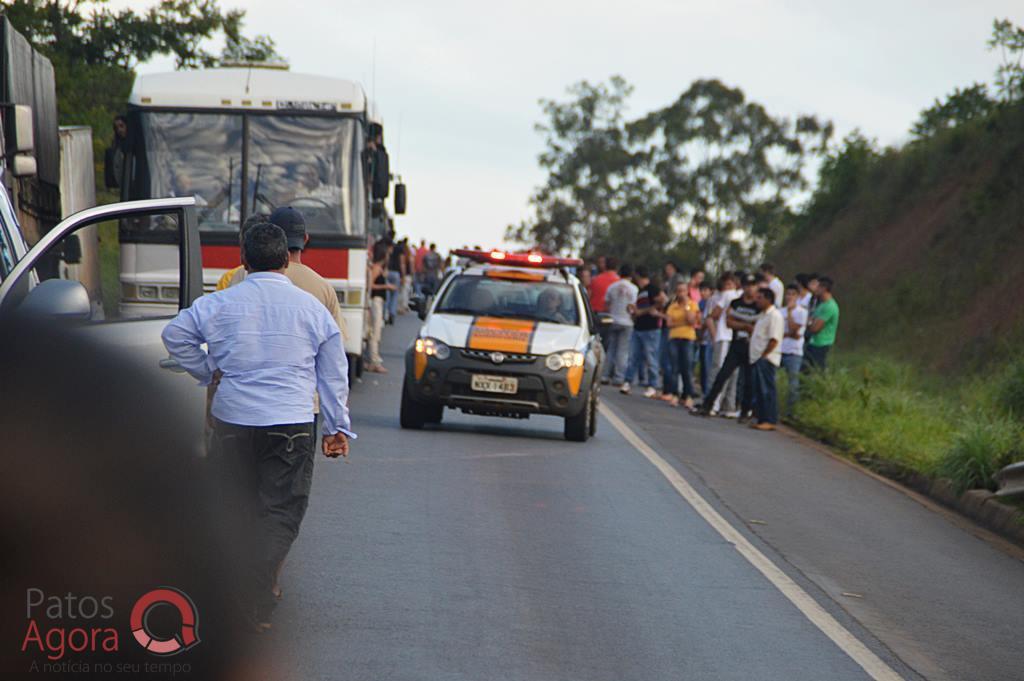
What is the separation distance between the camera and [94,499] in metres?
3.44

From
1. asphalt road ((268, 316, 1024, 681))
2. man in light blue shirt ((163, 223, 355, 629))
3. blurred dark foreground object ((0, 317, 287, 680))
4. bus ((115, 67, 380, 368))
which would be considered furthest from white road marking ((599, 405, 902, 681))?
bus ((115, 67, 380, 368))

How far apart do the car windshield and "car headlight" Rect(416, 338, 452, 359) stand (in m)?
0.72

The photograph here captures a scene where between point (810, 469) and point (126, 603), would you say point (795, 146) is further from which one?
point (126, 603)

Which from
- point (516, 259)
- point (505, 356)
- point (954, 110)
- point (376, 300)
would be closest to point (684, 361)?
point (376, 300)

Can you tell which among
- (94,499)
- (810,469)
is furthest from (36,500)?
(810,469)

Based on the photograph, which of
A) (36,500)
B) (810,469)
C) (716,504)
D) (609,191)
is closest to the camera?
(36,500)

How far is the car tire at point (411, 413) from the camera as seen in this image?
1575cm

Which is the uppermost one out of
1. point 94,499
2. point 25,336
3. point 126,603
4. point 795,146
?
point 795,146

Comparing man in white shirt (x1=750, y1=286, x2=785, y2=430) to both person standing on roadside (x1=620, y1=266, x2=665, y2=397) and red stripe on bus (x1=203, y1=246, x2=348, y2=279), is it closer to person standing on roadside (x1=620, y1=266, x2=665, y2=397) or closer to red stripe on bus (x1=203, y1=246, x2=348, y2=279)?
person standing on roadside (x1=620, y1=266, x2=665, y2=397)

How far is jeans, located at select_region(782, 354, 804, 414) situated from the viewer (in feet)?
71.7

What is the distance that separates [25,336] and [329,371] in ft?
11.0

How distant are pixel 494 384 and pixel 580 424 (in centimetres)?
98

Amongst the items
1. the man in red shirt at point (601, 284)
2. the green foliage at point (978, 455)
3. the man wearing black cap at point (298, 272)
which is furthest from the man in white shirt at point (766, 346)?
the man wearing black cap at point (298, 272)

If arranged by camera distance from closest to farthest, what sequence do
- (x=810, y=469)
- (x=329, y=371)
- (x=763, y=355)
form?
1. (x=329, y=371)
2. (x=810, y=469)
3. (x=763, y=355)
